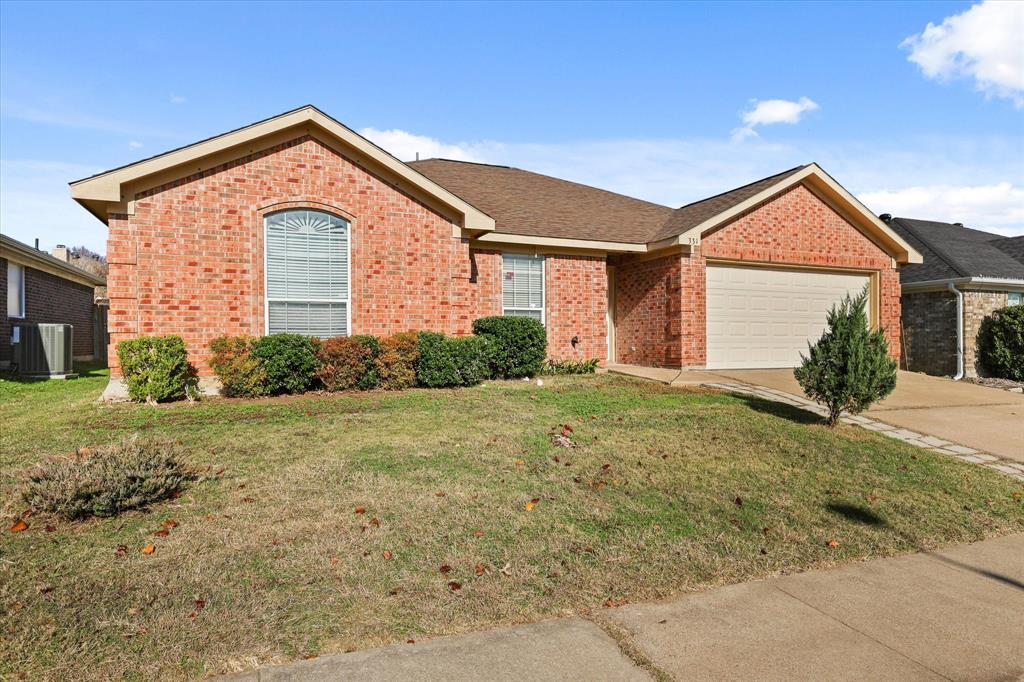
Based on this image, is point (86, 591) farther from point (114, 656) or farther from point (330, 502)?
point (330, 502)

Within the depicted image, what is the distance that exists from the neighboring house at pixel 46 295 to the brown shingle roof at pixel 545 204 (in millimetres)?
10967

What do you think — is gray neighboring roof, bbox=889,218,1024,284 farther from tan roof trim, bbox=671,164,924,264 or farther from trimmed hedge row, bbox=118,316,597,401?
trimmed hedge row, bbox=118,316,597,401

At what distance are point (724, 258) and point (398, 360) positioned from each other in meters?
8.24

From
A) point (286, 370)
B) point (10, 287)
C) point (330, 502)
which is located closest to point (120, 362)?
point (286, 370)

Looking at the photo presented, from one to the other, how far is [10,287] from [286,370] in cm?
1194

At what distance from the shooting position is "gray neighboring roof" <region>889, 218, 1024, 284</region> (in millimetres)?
17734

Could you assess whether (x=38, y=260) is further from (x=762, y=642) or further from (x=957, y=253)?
(x=957, y=253)

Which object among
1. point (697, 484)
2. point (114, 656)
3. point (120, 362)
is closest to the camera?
point (114, 656)

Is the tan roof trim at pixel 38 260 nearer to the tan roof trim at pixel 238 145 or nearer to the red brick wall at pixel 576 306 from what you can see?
the tan roof trim at pixel 238 145

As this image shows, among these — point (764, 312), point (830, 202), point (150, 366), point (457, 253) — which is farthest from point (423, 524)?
point (830, 202)

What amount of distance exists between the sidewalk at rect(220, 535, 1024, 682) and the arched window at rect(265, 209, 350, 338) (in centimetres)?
907

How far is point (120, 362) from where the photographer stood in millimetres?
9867

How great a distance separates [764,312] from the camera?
50.5 feet

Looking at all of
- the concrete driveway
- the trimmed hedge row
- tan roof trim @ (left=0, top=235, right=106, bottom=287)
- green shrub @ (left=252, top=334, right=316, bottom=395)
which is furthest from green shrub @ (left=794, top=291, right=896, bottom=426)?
tan roof trim @ (left=0, top=235, right=106, bottom=287)
